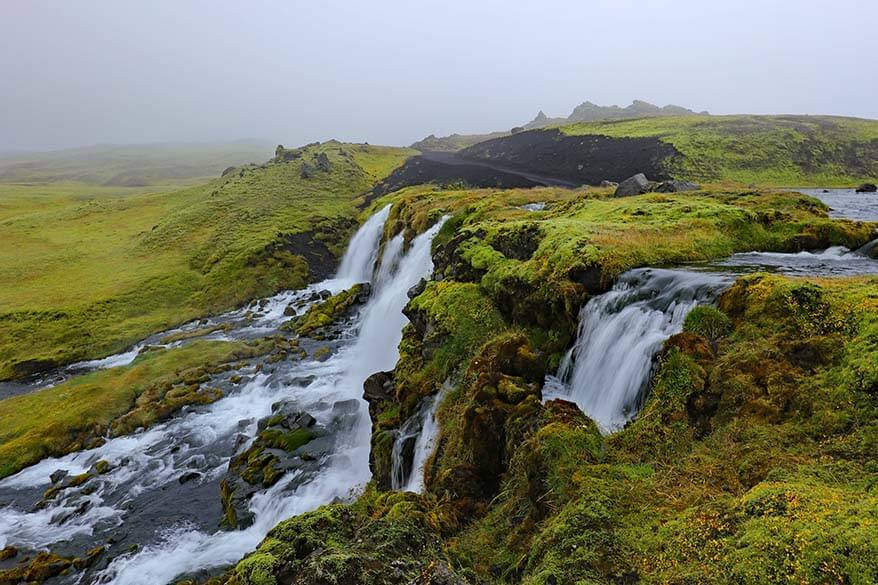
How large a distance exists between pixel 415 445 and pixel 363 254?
119 feet

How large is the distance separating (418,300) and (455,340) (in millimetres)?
3857

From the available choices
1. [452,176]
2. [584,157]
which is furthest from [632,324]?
[452,176]

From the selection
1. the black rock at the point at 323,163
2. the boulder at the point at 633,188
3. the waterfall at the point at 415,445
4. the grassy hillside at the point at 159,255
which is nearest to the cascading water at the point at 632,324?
the waterfall at the point at 415,445

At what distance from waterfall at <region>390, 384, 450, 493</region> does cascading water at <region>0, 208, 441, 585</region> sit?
322 centimetres

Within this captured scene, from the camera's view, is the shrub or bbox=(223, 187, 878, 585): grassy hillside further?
the shrub

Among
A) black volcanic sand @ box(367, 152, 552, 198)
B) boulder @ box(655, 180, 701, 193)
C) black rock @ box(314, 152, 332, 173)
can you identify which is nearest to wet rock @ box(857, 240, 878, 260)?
boulder @ box(655, 180, 701, 193)

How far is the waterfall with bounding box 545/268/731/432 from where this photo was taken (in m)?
10.6

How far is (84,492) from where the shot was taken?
19859 millimetres

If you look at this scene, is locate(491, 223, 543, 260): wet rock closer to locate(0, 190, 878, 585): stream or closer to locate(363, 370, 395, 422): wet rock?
locate(0, 190, 878, 585): stream

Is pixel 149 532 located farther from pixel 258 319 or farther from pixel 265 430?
pixel 258 319

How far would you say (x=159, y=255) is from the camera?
186 ft

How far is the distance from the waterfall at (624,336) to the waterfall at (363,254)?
106 feet

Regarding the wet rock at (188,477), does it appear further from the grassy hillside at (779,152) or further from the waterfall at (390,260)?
the grassy hillside at (779,152)

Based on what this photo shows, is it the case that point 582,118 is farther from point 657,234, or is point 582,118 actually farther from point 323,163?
point 657,234
